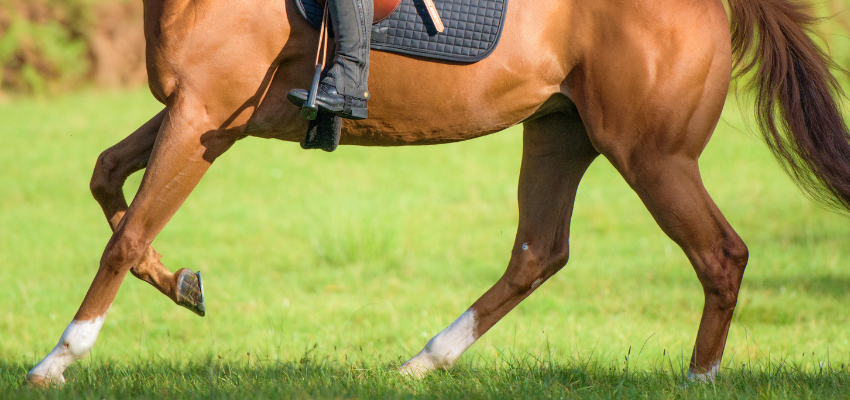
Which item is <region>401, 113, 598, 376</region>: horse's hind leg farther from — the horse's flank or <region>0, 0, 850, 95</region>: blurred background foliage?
<region>0, 0, 850, 95</region>: blurred background foliage

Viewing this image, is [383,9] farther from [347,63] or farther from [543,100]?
[543,100]

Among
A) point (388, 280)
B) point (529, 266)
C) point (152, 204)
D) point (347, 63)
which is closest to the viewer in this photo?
point (347, 63)

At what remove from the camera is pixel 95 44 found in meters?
16.7

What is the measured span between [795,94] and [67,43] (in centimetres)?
1599

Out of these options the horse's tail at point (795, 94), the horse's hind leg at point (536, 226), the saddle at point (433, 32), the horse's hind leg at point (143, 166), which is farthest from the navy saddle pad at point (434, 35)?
the horse's tail at point (795, 94)

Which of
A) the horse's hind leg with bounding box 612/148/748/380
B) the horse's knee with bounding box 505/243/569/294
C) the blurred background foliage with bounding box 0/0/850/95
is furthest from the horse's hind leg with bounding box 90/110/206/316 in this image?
the blurred background foliage with bounding box 0/0/850/95

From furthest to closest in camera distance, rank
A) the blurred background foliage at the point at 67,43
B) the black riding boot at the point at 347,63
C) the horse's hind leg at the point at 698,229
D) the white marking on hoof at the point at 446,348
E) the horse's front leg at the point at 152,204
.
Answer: the blurred background foliage at the point at 67,43
the white marking on hoof at the point at 446,348
the horse's hind leg at the point at 698,229
the horse's front leg at the point at 152,204
the black riding boot at the point at 347,63

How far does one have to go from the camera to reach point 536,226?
4203mm

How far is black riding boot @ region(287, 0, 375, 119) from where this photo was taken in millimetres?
3193

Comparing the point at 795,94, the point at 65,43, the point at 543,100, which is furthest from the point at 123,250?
the point at 65,43

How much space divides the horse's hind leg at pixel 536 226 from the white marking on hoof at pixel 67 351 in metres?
1.51

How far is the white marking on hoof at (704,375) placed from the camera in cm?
359

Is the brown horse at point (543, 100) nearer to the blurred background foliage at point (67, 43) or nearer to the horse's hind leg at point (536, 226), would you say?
the horse's hind leg at point (536, 226)

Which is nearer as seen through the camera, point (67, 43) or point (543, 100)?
point (543, 100)
